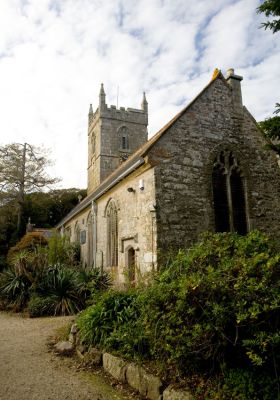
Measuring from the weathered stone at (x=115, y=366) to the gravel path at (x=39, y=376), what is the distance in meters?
0.20

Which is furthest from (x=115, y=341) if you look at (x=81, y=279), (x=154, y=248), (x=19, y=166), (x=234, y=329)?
(x=19, y=166)

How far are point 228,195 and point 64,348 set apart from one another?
705cm

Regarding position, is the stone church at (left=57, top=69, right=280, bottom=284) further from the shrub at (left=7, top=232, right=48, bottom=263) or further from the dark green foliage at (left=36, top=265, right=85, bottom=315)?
the shrub at (left=7, top=232, right=48, bottom=263)

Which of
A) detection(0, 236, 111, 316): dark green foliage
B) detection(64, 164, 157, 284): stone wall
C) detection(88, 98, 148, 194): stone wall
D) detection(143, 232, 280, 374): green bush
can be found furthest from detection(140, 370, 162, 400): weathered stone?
detection(88, 98, 148, 194): stone wall

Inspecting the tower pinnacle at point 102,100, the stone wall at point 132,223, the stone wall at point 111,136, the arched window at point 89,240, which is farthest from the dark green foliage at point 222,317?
the tower pinnacle at point 102,100

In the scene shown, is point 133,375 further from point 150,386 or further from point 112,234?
point 112,234

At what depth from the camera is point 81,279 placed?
9938 mm

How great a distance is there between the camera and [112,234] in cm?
1302

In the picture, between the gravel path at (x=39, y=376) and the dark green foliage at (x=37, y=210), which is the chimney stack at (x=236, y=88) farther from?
the dark green foliage at (x=37, y=210)

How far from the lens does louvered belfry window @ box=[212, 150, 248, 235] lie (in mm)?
10109

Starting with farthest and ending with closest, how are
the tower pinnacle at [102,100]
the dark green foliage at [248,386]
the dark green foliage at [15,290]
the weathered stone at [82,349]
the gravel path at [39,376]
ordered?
the tower pinnacle at [102,100]
the dark green foliage at [15,290]
the weathered stone at [82,349]
the gravel path at [39,376]
the dark green foliage at [248,386]

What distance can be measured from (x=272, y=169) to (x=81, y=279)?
26.0 feet

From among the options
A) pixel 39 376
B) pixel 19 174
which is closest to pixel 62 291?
pixel 39 376

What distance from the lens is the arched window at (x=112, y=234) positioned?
12547mm
